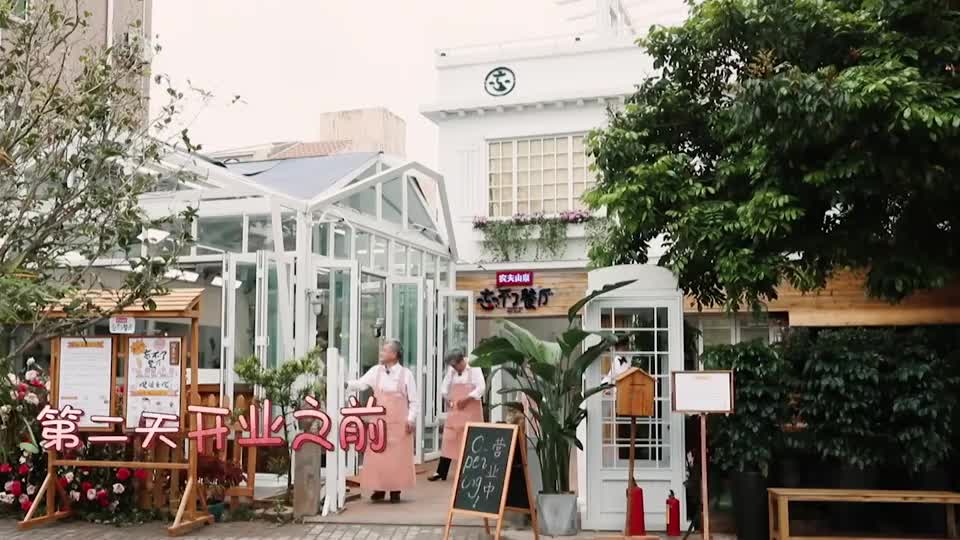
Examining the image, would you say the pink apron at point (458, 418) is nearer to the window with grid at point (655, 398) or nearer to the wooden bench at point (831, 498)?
the window with grid at point (655, 398)

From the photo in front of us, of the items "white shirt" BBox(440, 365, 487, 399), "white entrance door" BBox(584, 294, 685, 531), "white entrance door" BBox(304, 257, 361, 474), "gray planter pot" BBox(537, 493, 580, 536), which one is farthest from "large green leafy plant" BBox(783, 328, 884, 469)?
"white entrance door" BBox(304, 257, 361, 474)

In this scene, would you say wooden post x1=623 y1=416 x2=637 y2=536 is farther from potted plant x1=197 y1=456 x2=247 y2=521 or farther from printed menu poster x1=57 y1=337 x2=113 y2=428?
printed menu poster x1=57 y1=337 x2=113 y2=428

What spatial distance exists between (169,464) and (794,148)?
5.83 m

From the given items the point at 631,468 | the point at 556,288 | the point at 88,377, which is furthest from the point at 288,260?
the point at 556,288

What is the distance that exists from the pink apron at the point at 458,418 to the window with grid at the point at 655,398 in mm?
2906

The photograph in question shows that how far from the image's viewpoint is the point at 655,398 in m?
8.80

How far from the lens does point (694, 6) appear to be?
9.79 meters

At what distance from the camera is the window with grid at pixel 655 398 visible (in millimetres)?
8789

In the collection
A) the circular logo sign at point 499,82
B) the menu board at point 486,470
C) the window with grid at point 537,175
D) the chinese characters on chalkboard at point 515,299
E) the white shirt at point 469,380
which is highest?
the circular logo sign at point 499,82

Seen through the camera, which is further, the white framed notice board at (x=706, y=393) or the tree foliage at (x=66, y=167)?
the white framed notice board at (x=706, y=393)

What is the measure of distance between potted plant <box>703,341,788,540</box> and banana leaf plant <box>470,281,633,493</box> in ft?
3.59

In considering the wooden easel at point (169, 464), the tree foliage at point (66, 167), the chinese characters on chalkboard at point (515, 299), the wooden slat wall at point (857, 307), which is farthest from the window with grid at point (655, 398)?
the chinese characters on chalkboard at point (515, 299)

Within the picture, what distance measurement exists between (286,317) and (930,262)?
239 inches
